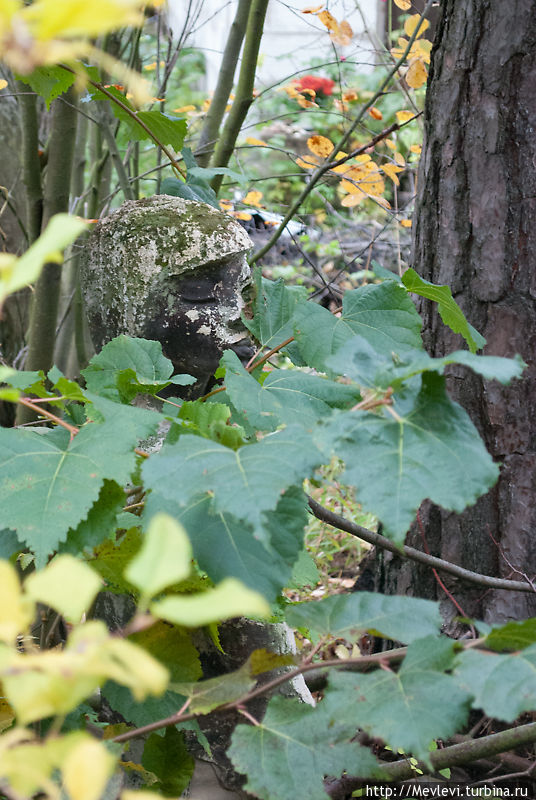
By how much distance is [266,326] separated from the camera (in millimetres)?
1180

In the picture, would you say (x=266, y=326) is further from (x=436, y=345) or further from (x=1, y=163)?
(x=1, y=163)

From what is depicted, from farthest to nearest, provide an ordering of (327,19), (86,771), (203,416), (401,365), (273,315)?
(327,19)
(273,315)
(203,416)
(401,365)
(86,771)

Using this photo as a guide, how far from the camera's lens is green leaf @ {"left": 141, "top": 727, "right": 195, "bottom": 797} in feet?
3.03

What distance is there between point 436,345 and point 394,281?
22.5 inches

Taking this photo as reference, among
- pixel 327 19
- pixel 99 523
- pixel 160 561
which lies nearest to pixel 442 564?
pixel 99 523

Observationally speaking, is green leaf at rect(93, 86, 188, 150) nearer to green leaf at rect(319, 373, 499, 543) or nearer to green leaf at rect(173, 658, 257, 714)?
green leaf at rect(319, 373, 499, 543)

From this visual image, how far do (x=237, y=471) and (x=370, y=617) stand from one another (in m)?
0.25

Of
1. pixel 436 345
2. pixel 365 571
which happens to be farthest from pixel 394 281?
pixel 365 571

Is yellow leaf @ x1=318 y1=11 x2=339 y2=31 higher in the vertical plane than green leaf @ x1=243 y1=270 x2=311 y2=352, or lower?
higher

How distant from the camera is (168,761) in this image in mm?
936

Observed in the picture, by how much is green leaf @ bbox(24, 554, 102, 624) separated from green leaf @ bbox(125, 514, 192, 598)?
0.10ft

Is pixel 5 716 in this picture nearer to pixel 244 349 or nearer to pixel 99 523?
pixel 99 523

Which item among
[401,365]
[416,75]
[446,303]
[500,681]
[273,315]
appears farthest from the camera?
[416,75]

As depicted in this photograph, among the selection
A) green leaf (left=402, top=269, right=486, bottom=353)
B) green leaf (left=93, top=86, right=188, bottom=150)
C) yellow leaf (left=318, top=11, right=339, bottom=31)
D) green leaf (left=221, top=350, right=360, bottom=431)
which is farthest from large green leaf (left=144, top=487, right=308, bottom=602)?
yellow leaf (left=318, top=11, right=339, bottom=31)
